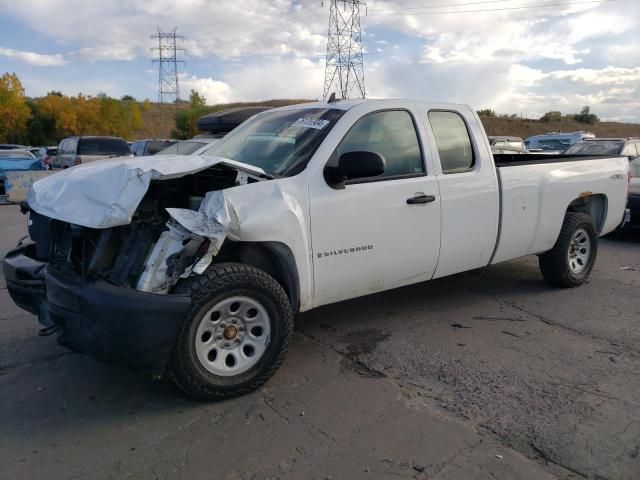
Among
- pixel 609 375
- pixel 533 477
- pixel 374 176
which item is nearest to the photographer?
pixel 533 477

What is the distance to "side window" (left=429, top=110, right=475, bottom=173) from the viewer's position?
16.3ft

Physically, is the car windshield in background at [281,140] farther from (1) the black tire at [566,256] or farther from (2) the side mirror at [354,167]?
(1) the black tire at [566,256]

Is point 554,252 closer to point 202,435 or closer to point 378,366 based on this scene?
point 378,366

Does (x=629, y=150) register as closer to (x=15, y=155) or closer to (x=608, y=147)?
(x=608, y=147)

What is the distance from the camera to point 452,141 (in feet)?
16.8

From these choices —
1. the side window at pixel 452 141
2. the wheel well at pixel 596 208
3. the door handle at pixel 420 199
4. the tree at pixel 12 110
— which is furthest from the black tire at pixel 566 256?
the tree at pixel 12 110

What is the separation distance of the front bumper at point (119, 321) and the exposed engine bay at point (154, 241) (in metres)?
0.13

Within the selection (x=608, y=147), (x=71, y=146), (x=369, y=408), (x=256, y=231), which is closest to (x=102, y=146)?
(x=71, y=146)

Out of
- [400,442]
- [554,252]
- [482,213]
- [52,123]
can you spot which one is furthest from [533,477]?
[52,123]

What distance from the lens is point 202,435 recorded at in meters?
3.28

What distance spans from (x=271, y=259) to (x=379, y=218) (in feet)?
2.98

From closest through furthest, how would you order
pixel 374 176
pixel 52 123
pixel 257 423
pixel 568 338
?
pixel 257 423 → pixel 374 176 → pixel 568 338 → pixel 52 123

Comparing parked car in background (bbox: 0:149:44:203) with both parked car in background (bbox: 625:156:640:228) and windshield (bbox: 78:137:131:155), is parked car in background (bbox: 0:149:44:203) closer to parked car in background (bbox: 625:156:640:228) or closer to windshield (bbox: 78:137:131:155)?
windshield (bbox: 78:137:131:155)

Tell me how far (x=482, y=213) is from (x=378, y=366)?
5.82 feet
